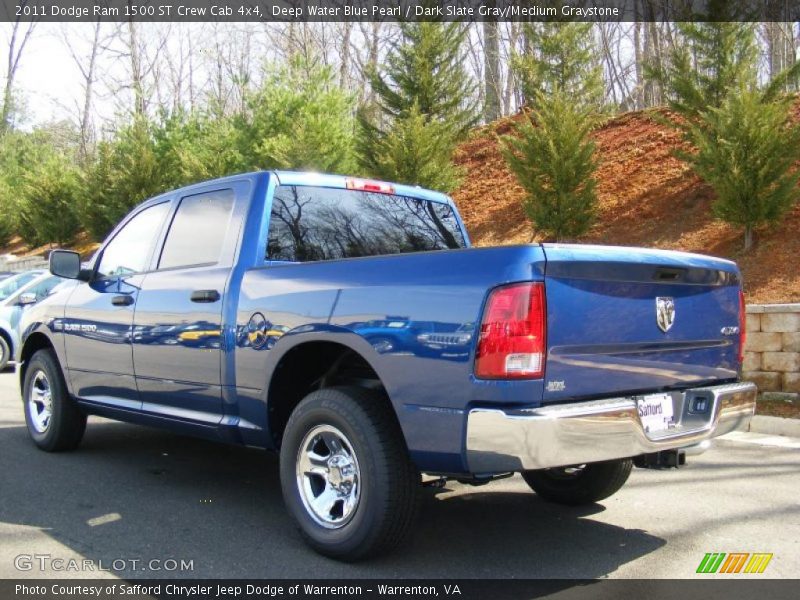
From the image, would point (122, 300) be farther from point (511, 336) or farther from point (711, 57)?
point (711, 57)

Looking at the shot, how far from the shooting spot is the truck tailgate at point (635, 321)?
317cm

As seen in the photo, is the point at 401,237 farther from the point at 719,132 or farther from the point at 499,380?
the point at 719,132

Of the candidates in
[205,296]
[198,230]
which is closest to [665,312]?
[205,296]

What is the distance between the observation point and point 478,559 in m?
3.80

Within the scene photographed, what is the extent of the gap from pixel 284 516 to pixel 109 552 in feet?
3.29

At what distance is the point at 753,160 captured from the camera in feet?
36.3

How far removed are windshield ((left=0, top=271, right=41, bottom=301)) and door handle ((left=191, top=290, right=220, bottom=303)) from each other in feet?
30.4

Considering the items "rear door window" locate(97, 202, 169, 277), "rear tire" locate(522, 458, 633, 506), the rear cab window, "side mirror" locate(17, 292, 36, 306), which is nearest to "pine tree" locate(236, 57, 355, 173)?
"side mirror" locate(17, 292, 36, 306)

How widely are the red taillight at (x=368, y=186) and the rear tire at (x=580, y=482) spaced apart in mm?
2016

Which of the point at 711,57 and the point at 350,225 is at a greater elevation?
the point at 711,57

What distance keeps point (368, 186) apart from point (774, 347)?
5599mm

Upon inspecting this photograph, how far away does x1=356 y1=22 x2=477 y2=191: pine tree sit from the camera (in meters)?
16.2

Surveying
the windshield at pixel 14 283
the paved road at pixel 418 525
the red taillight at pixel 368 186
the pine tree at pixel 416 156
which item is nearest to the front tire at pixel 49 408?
the paved road at pixel 418 525

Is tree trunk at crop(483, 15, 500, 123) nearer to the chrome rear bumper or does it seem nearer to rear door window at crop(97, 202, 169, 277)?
rear door window at crop(97, 202, 169, 277)
